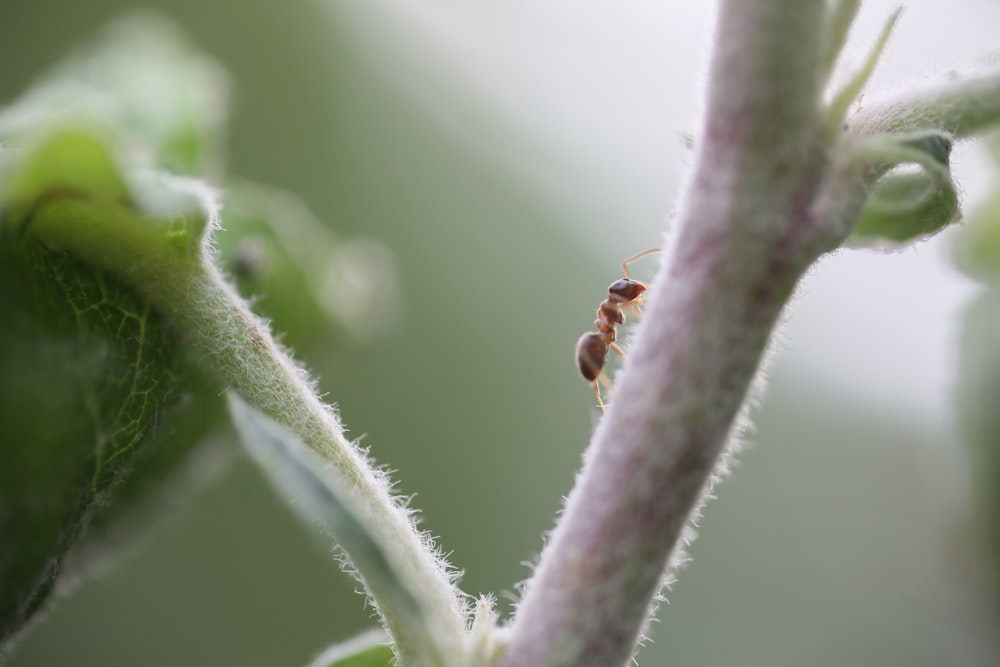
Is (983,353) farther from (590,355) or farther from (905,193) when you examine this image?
(905,193)

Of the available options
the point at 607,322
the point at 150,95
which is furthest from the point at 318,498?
the point at 607,322

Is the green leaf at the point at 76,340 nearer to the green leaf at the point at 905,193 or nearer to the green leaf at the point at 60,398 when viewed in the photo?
the green leaf at the point at 60,398


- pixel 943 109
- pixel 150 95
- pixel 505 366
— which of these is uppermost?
pixel 943 109

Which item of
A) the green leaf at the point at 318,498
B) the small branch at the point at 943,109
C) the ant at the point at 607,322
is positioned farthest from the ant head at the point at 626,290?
the green leaf at the point at 318,498

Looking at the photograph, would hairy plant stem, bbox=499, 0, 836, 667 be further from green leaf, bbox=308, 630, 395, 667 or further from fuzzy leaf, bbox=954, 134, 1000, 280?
fuzzy leaf, bbox=954, 134, 1000, 280

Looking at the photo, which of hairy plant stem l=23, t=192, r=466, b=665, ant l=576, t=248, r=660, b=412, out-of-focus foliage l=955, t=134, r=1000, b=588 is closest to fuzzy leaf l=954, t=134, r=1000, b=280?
→ out-of-focus foliage l=955, t=134, r=1000, b=588

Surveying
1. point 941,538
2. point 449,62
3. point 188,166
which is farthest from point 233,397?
point 449,62
